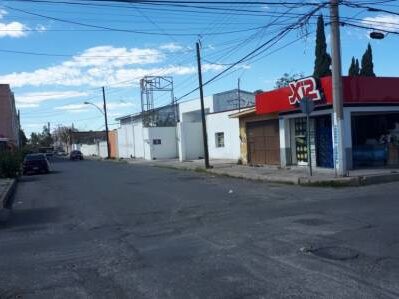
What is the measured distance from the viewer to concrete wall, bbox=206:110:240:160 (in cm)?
4066

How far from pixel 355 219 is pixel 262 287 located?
550 centimetres

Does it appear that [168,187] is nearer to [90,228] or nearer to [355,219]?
[90,228]

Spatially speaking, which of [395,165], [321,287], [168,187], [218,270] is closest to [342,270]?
[321,287]

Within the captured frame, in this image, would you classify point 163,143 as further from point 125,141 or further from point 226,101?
point 125,141

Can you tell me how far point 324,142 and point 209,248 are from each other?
707 inches

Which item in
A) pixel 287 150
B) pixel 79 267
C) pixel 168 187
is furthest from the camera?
pixel 287 150

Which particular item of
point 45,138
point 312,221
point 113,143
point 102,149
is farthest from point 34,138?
point 312,221

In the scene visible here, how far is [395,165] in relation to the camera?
25.2 m

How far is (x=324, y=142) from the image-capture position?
2628 cm

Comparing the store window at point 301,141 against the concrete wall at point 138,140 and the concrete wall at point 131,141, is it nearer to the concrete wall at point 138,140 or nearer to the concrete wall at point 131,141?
the concrete wall at point 131,141

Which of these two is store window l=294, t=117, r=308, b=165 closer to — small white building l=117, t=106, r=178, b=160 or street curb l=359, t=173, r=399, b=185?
street curb l=359, t=173, r=399, b=185

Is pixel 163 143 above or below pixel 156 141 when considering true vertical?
below

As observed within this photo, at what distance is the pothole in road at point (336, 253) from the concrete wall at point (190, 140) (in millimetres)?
38528

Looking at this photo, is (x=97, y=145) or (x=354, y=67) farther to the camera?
(x=97, y=145)
